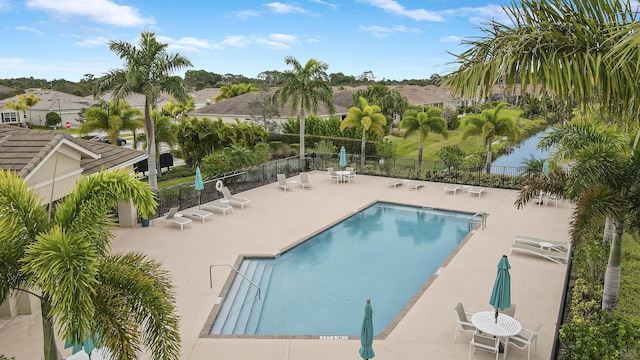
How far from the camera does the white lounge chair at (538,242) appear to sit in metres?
14.7

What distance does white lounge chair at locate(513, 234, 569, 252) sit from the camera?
48.2 feet

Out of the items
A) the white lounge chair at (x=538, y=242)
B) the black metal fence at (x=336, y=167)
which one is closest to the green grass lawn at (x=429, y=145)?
the black metal fence at (x=336, y=167)

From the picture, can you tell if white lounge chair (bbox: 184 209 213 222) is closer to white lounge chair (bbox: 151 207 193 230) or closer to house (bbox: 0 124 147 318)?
white lounge chair (bbox: 151 207 193 230)

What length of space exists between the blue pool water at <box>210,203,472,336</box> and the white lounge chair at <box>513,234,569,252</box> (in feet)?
7.50

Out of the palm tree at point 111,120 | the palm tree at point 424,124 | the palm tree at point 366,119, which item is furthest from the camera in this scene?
the palm tree at point 366,119

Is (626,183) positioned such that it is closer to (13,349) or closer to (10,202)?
(10,202)

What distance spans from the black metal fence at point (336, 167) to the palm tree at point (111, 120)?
6.90 m

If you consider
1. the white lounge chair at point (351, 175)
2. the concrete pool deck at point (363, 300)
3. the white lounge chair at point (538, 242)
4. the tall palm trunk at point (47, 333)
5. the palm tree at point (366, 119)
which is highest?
the palm tree at point (366, 119)

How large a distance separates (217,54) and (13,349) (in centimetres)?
5013

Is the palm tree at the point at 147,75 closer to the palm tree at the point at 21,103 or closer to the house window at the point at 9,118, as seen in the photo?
the palm tree at the point at 21,103

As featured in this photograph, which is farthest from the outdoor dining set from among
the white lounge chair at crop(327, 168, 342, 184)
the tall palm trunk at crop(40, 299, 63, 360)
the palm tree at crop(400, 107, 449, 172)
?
the palm tree at crop(400, 107, 449, 172)

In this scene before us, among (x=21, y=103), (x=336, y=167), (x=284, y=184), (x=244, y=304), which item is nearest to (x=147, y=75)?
(x=284, y=184)

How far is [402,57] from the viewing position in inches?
2010

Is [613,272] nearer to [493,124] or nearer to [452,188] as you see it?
[452,188]
